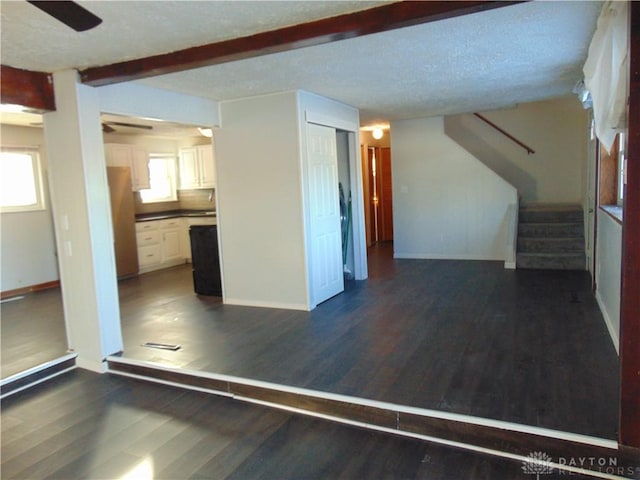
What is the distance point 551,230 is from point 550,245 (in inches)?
14.1

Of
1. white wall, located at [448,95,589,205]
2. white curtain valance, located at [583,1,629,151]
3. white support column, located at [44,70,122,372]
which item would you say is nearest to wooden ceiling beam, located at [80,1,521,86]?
white support column, located at [44,70,122,372]

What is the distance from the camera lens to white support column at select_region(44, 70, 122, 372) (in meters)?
3.58

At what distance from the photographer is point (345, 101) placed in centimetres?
561

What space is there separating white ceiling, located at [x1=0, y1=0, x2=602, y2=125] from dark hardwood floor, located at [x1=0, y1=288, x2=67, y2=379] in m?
2.39

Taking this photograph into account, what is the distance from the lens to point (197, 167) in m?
8.58

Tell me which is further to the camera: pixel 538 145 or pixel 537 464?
pixel 538 145

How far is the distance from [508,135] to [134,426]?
24.8ft

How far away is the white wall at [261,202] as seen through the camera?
493cm

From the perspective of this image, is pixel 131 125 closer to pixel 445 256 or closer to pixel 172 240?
pixel 172 240

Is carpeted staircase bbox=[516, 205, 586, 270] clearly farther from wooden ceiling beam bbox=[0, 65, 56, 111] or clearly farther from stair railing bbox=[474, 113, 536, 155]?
wooden ceiling beam bbox=[0, 65, 56, 111]

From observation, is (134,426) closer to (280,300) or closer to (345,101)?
(280,300)

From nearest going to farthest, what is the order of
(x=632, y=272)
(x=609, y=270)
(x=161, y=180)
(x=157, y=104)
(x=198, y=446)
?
(x=632, y=272) → (x=198, y=446) → (x=609, y=270) → (x=157, y=104) → (x=161, y=180)

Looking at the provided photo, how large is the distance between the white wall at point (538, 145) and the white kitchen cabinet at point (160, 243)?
5.27m

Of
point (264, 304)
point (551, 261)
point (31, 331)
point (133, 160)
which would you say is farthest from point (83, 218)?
point (551, 261)
